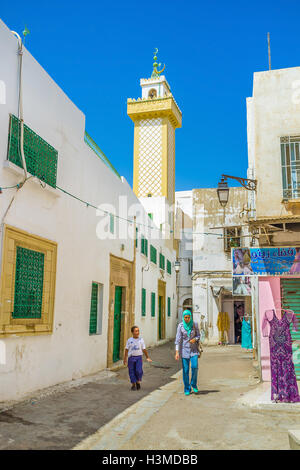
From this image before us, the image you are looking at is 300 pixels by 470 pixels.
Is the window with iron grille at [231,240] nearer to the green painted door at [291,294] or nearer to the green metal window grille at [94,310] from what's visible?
the green painted door at [291,294]

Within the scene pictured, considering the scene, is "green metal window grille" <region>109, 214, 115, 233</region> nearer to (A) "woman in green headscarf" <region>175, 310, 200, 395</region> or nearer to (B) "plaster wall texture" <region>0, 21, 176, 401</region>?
(B) "plaster wall texture" <region>0, 21, 176, 401</region>

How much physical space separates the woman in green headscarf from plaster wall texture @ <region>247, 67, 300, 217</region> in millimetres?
3413

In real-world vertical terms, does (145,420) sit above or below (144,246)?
below

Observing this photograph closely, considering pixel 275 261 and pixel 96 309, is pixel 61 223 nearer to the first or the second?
pixel 96 309

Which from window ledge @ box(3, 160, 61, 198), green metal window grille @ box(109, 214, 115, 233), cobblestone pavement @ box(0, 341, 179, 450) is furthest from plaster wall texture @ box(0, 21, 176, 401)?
cobblestone pavement @ box(0, 341, 179, 450)

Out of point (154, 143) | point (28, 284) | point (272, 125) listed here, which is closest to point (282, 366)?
point (28, 284)

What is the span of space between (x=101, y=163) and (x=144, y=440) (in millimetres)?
7487

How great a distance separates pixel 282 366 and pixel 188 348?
5.43ft

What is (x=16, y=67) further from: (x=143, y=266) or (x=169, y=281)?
(x=169, y=281)

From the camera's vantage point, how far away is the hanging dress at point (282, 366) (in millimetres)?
6992

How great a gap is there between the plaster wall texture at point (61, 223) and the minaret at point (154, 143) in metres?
14.7

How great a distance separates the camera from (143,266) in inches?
641

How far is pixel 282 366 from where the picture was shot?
719 centimetres
